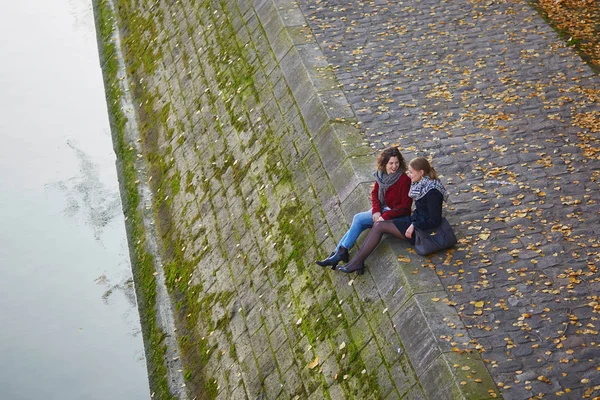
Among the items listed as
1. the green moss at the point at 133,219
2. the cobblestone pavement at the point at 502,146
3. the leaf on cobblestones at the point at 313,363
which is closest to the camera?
the cobblestone pavement at the point at 502,146

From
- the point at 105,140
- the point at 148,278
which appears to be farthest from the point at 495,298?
the point at 105,140

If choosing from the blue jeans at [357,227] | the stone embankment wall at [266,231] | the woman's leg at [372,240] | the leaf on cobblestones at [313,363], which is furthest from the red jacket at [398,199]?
the leaf on cobblestones at [313,363]

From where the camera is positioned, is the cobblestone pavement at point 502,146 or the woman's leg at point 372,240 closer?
the cobblestone pavement at point 502,146

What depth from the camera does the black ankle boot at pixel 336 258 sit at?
33.4 feet

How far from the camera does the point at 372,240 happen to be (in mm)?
9773

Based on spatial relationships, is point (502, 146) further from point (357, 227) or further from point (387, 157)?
point (357, 227)

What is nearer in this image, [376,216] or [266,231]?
[376,216]

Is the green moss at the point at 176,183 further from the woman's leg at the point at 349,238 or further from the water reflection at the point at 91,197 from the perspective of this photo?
the woman's leg at the point at 349,238

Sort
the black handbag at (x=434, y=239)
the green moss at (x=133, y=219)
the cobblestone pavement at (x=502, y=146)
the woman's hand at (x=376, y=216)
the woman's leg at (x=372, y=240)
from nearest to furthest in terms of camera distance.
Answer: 1. the cobblestone pavement at (x=502, y=146)
2. the black handbag at (x=434, y=239)
3. the woman's leg at (x=372, y=240)
4. the woman's hand at (x=376, y=216)
5. the green moss at (x=133, y=219)

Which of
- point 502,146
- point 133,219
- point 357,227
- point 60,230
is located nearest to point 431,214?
point 357,227

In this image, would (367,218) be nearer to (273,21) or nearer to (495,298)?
(495,298)

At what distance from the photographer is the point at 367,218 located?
9.99 m

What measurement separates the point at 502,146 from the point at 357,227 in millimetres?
2817

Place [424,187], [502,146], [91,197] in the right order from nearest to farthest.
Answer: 1. [424,187]
2. [502,146]
3. [91,197]
